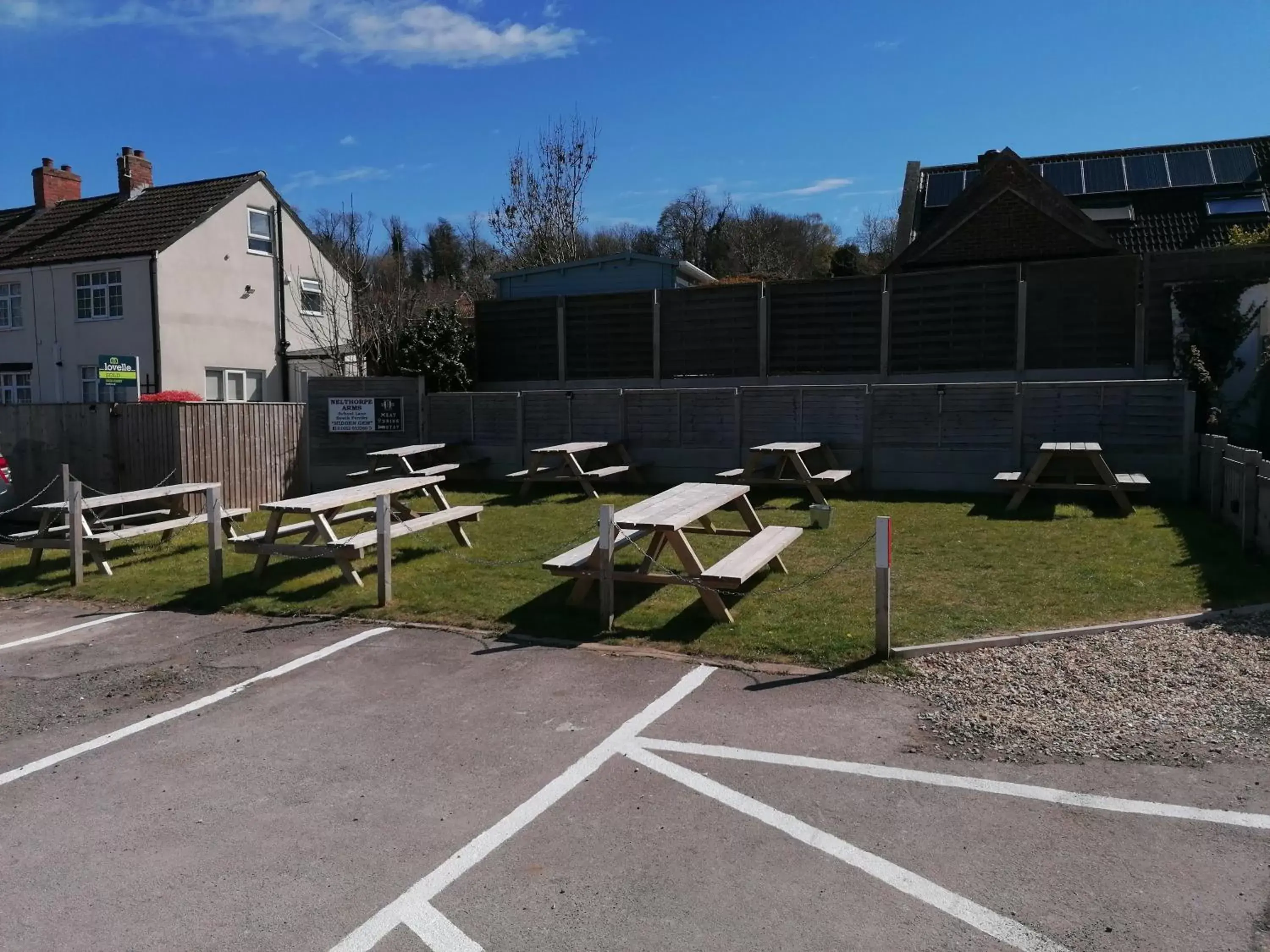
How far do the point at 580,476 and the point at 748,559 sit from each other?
7068 mm

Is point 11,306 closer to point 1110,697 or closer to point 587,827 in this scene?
point 587,827

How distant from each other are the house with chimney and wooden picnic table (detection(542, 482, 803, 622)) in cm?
1979

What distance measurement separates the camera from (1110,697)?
5605 mm

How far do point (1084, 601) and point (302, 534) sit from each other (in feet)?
30.6

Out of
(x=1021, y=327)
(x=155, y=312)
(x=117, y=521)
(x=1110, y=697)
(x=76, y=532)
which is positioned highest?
(x=155, y=312)

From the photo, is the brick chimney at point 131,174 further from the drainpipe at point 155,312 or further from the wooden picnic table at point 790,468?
the wooden picnic table at point 790,468

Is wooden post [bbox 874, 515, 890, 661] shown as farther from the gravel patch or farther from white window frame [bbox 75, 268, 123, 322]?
white window frame [bbox 75, 268, 123, 322]

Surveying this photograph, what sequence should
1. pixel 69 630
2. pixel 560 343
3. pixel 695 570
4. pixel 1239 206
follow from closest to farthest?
1. pixel 695 570
2. pixel 69 630
3. pixel 560 343
4. pixel 1239 206

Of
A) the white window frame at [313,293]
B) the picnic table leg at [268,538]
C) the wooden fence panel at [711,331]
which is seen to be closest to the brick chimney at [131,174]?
the white window frame at [313,293]

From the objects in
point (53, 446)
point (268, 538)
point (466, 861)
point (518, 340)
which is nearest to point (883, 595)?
point (466, 861)

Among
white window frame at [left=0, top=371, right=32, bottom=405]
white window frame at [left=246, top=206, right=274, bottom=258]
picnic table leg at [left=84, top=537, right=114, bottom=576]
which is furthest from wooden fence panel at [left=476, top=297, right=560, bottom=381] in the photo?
white window frame at [left=0, top=371, right=32, bottom=405]

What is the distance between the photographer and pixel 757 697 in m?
5.89

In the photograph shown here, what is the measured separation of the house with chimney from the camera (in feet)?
82.5

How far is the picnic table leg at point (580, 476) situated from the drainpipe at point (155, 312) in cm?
→ 1520
